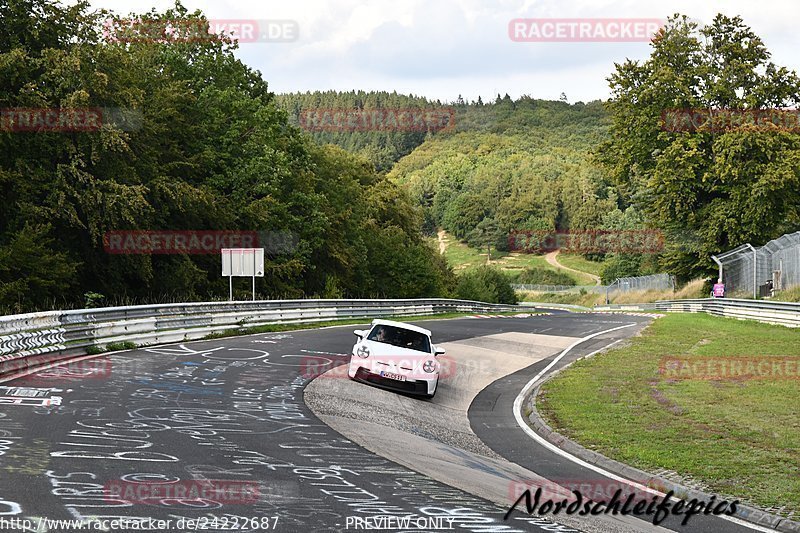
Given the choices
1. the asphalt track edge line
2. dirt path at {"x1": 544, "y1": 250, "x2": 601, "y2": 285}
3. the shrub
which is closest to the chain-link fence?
the asphalt track edge line

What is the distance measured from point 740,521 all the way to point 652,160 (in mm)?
50842

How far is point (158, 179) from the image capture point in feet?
144

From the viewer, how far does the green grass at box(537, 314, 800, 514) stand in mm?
10602

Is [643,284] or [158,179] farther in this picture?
[643,284]

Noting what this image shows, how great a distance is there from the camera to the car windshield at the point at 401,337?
725 inches

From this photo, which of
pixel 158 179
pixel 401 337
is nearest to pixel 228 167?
pixel 158 179

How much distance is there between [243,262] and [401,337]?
13687 mm

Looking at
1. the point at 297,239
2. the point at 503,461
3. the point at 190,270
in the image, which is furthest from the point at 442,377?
the point at 297,239

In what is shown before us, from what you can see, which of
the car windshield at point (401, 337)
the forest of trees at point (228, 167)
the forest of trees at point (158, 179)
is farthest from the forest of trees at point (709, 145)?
the car windshield at point (401, 337)

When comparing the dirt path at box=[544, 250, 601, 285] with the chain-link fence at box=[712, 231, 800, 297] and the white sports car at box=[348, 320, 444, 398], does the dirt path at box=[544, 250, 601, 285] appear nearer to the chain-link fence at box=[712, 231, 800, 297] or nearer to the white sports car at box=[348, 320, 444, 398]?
the chain-link fence at box=[712, 231, 800, 297]

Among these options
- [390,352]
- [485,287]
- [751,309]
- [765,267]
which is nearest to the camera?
[390,352]

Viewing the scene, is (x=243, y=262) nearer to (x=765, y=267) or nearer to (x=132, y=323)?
(x=132, y=323)

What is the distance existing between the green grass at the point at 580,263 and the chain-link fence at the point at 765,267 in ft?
349

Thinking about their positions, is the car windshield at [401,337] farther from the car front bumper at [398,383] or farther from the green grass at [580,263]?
the green grass at [580,263]
